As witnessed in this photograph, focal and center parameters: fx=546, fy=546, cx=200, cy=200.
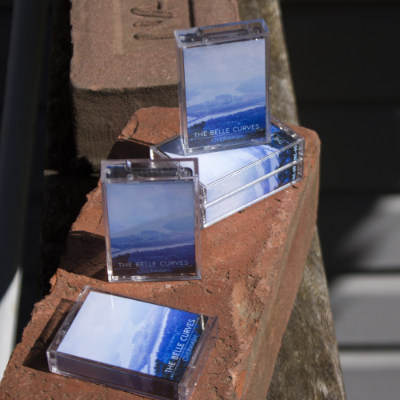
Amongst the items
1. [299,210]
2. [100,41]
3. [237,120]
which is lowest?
[299,210]

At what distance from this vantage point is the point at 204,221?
3.74 feet

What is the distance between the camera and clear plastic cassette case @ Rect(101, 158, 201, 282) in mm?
954

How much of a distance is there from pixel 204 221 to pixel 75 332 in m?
0.36

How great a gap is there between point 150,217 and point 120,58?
673 millimetres

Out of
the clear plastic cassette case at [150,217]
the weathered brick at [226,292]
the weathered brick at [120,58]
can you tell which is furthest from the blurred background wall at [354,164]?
the clear plastic cassette case at [150,217]

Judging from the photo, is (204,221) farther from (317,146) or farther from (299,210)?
(317,146)

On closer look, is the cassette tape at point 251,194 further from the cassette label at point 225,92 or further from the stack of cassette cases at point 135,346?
the stack of cassette cases at point 135,346

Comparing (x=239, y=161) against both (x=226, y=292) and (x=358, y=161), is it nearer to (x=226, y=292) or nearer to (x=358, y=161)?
(x=226, y=292)

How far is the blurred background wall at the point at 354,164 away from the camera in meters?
2.52

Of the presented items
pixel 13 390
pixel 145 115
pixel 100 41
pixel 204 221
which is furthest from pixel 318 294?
pixel 100 41

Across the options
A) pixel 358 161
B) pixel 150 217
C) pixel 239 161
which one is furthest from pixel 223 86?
pixel 358 161

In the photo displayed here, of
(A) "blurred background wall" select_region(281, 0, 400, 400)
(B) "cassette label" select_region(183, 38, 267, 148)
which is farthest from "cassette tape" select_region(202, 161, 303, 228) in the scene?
(A) "blurred background wall" select_region(281, 0, 400, 400)

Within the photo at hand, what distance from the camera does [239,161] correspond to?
45.1 inches

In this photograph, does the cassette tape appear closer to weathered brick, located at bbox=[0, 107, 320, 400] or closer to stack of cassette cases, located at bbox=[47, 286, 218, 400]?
weathered brick, located at bbox=[0, 107, 320, 400]
